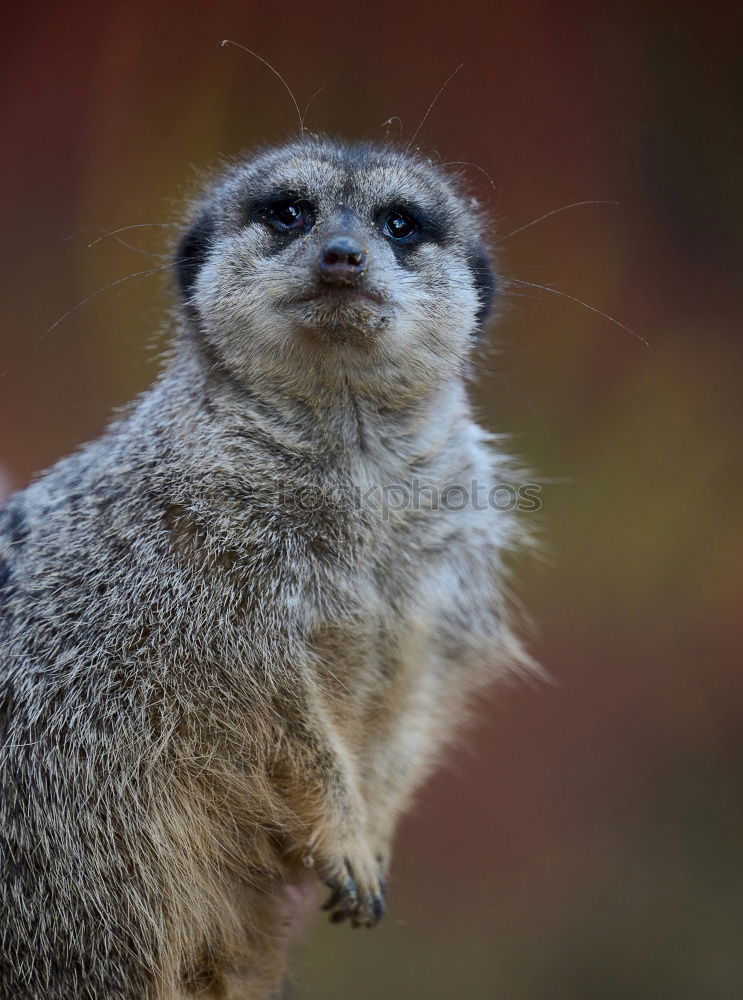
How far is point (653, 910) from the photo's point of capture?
2516 millimetres

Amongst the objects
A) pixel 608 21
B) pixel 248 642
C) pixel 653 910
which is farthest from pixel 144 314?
pixel 653 910

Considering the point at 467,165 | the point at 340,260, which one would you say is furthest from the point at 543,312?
the point at 340,260

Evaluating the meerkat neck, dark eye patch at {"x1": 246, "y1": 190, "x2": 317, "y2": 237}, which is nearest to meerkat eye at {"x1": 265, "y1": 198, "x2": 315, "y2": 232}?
dark eye patch at {"x1": 246, "y1": 190, "x2": 317, "y2": 237}

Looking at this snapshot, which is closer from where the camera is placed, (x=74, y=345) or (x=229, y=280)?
(x=229, y=280)

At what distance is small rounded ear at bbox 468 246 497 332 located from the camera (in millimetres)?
1840

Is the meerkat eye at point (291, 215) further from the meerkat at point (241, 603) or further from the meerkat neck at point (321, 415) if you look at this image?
the meerkat neck at point (321, 415)

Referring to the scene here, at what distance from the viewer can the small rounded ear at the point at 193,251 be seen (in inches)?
70.2

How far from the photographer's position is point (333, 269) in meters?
1.48

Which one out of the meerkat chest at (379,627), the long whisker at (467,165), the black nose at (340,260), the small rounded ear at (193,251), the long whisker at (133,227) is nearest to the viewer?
the black nose at (340,260)

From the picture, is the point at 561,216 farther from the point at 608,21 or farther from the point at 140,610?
the point at 140,610

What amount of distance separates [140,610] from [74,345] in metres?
1.22

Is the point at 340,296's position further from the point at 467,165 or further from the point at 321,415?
the point at 467,165

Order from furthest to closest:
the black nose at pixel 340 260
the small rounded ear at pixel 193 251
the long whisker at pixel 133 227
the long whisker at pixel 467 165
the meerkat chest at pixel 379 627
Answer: the long whisker at pixel 467 165, the long whisker at pixel 133 227, the small rounded ear at pixel 193 251, the meerkat chest at pixel 379 627, the black nose at pixel 340 260

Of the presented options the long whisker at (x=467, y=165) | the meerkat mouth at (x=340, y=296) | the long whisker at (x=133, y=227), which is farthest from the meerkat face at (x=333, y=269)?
the long whisker at (x=467, y=165)
